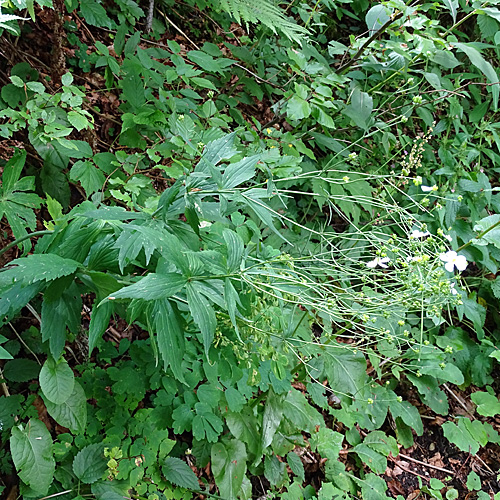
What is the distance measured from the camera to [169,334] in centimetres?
A: 98

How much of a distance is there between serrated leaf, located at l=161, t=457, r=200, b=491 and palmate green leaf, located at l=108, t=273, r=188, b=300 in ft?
3.44

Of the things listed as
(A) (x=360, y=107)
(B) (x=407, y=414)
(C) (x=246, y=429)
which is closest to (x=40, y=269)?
(C) (x=246, y=429)

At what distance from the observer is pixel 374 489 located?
2.15 meters

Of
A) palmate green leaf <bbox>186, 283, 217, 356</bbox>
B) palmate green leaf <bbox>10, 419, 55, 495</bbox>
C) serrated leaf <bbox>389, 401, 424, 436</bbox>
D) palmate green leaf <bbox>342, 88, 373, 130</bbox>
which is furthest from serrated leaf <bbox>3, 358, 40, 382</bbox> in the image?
palmate green leaf <bbox>342, 88, 373, 130</bbox>

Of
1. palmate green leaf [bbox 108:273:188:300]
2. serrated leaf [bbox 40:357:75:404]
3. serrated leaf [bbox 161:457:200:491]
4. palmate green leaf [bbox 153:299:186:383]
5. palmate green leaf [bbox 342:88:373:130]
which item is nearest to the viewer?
palmate green leaf [bbox 108:273:188:300]

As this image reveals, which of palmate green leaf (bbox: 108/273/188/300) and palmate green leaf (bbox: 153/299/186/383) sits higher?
palmate green leaf (bbox: 108/273/188/300)

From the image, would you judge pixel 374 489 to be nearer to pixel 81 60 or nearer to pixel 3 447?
pixel 3 447

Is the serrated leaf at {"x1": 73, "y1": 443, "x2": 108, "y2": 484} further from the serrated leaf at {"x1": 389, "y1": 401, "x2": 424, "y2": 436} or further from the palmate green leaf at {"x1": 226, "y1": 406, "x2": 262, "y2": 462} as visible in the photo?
the serrated leaf at {"x1": 389, "y1": 401, "x2": 424, "y2": 436}

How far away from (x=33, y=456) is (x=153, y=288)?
885 mm

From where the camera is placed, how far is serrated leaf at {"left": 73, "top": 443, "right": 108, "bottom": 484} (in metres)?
1.47

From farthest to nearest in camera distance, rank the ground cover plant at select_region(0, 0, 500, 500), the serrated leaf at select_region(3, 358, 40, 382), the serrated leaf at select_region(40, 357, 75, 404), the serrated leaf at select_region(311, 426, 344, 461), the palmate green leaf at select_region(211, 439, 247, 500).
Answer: the serrated leaf at select_region(311, 426, 344, 461) < the palmate green leaf at select_region(211, 439, 247, 500) < the serrated leaf at select_region(3, 358, 40, 382) < the serrated leaf at select_region(40, 357, 75, 404) < the ground cover plant at select_region(0, 0, 500, 500)

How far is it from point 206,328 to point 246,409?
1.04 meters

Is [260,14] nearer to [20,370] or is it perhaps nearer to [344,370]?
[344,370]

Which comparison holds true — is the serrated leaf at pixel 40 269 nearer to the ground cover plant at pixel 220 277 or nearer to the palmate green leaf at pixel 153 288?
the ground cover plant at pixel 220 277
